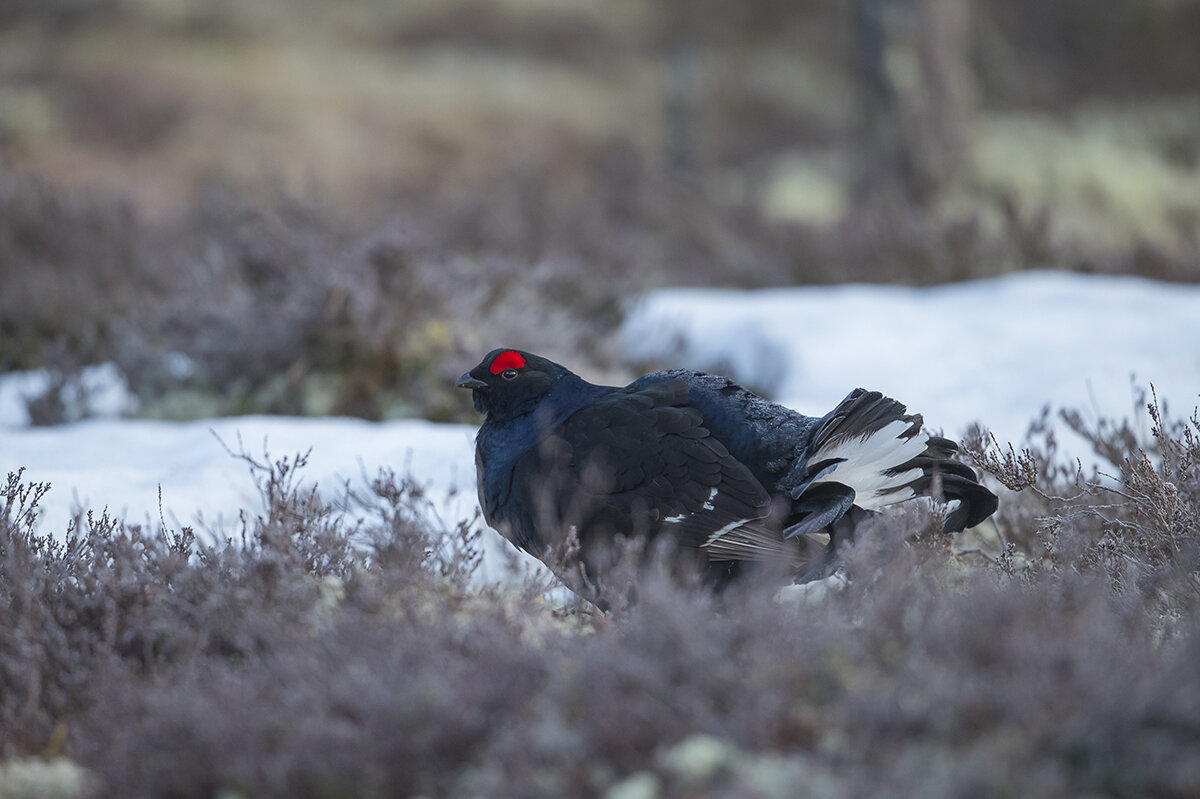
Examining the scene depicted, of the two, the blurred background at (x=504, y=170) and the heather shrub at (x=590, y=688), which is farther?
the blurred background at (x=504, y=170)

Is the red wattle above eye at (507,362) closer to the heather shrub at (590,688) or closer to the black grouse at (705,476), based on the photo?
the black grouse at (705,476)

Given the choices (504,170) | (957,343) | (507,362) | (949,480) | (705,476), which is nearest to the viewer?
(949,480)

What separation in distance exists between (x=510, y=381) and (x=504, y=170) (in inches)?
365

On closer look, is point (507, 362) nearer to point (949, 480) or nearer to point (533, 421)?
point (533, 421)

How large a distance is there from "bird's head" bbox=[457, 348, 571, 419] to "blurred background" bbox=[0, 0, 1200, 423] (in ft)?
7.10

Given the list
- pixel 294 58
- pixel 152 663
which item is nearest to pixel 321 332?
pixel 152 663

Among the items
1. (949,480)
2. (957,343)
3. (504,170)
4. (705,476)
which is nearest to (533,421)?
(705,476)

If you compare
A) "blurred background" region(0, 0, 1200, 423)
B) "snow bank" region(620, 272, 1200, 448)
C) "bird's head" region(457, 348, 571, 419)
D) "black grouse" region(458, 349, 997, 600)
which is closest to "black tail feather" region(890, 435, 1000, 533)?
"black grouse" region(458, 349, 997, 600)

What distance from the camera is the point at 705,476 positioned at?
9.49 ft

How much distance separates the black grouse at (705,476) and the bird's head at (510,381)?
43 mm

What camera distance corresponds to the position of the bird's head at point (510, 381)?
3158mm

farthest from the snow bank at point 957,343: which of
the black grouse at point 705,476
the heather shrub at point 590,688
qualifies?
the heather shrub at point 590,688

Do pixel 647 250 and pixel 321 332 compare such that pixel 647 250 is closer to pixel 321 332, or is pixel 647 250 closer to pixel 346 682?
pixel 321 332

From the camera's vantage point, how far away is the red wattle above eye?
10.4 ft
